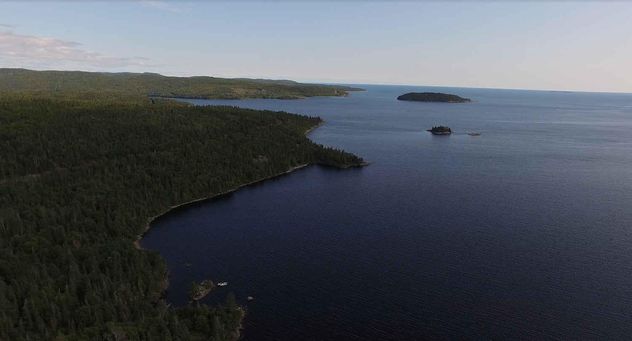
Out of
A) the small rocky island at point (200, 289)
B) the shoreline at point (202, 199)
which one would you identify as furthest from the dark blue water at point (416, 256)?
the shoreline at point (202, 199)

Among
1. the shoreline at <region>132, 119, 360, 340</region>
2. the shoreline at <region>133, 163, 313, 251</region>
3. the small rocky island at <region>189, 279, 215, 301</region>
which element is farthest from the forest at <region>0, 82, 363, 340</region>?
the small rocky island at <region>189, 279, 215, 301</region>

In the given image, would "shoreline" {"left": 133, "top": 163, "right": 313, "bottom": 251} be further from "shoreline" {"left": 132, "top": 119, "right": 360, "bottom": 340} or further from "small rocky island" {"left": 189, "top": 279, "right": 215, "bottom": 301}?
"small rocky island" {"left": 189, "top": 279, "right": 215, "bottom": 301}

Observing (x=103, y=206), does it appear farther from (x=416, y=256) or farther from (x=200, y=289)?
(x=416, y=256)

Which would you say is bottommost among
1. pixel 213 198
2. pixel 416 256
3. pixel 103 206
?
pixel 213 198

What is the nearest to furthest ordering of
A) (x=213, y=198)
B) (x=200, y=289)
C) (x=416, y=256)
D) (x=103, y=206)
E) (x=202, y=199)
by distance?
(x=200, y=289) → (x=416, y=256) → (x=103, y=206) → (x=202, y=199) → (x=213, y=198)

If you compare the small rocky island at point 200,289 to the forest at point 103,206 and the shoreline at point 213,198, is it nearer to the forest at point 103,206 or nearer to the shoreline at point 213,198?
the forest at point 103,206

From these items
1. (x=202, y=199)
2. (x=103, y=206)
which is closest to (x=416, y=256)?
(x=202, y=199)
